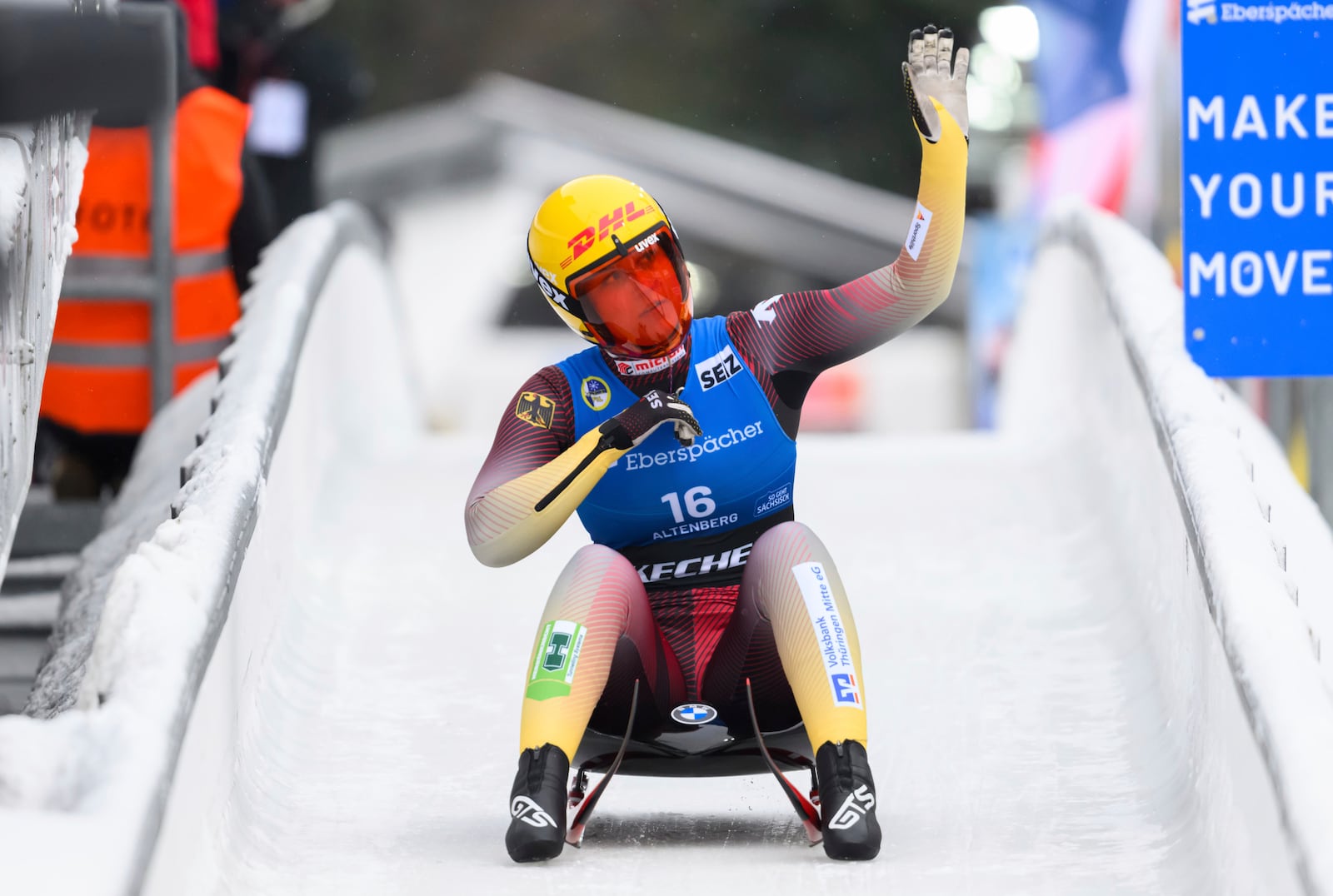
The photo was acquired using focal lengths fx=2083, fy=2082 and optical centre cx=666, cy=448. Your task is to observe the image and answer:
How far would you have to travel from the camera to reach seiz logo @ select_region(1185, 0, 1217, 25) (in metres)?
4.08

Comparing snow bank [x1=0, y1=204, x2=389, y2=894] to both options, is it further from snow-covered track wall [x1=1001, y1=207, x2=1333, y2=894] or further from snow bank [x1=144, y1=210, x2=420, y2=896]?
snow-covered track wall [x1=1001, y1=207, x2=1333, y2=894]

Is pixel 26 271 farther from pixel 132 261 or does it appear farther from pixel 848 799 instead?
pixel 132 261

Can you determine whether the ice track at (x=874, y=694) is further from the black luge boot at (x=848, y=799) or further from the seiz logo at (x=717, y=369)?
the seiz logo at (x=717, y=369)

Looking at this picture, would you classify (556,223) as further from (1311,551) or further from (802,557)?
(1311,551)

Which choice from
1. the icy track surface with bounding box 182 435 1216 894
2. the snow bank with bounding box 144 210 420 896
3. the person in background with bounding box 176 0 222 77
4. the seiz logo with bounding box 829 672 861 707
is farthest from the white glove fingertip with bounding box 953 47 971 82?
the person in background with bounding box 176 0 222 77

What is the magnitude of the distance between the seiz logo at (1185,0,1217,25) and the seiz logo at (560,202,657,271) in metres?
1.23

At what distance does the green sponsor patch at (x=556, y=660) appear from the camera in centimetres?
345

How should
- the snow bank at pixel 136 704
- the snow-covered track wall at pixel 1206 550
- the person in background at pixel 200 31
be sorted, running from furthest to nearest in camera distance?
the person in background at pixel 200 31, the snow-covered track wall at pixel 1206 550, the snow bank at pixel 136 704

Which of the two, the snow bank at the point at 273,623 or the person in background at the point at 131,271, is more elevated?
the person in background at the point at 131,271

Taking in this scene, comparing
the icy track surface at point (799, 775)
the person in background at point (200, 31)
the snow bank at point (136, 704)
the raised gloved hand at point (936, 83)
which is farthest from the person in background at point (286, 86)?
the raised gloved hand at point (936, 83)

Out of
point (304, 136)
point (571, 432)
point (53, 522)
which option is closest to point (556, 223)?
point (571, 432)

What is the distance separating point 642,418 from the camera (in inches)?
138

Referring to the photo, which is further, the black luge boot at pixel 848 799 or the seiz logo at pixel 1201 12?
the seiz logo at pixel 1201 12

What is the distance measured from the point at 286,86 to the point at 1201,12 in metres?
5.16
